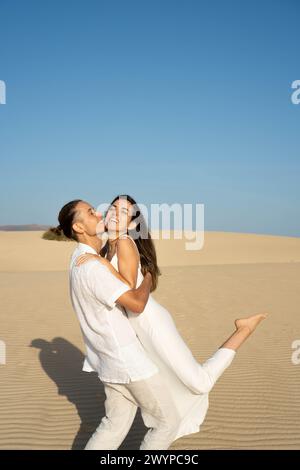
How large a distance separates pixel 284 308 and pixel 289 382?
20.5 feet

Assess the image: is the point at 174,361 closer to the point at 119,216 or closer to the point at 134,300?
the point at 134,300

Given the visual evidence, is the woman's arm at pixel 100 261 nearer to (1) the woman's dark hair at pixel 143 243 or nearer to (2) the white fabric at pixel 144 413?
(1) the woman's dark hair at pixel 143 243

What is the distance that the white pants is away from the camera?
3.33m

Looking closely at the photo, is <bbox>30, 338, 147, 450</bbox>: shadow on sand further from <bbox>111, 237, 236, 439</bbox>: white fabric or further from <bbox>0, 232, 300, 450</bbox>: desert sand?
<bbox>111, 237, 236, 439</bbox>: white fabric

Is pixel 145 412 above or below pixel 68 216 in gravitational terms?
below

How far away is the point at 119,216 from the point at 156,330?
92 cm

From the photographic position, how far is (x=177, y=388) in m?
3.54

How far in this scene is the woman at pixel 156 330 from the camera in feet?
11.0

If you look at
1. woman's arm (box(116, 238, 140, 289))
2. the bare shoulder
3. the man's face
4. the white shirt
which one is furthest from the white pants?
the man's face

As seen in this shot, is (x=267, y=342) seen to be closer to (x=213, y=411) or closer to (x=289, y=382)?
(x=289, y=382)

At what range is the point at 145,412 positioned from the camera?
3441mm

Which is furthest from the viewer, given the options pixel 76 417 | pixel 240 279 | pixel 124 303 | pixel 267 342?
pixel 240 279

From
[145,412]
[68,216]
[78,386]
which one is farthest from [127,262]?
[78,386]

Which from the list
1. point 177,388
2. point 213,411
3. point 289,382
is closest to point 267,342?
point 289,382
